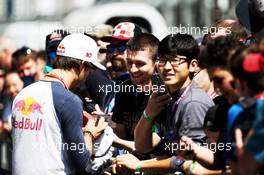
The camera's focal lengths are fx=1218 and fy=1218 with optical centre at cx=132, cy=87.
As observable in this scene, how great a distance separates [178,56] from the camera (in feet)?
31.1

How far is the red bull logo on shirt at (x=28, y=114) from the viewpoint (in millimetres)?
9828

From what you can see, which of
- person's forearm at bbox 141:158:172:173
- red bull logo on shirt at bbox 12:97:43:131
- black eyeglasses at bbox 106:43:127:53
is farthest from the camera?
black eyeglasses at bbox 106:43:127:53

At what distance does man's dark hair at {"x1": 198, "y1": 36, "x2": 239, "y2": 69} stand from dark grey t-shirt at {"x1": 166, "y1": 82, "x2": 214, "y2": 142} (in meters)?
0.70

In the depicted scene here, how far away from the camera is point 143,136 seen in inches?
388

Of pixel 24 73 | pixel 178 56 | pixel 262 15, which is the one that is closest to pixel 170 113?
pixel 178 56

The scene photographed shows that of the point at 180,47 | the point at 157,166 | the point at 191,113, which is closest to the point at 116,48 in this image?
the point at 180,47

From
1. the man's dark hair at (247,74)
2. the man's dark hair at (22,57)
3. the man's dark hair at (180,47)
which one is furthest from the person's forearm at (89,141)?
the man's dark hair at (22,57)

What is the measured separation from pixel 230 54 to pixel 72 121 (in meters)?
2.03

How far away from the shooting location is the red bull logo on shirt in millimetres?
9828

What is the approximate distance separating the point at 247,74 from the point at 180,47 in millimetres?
2234

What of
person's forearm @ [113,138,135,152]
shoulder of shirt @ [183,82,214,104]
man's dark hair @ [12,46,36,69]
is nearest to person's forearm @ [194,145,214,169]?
shoulder of shirt @ [183,82,214,104]

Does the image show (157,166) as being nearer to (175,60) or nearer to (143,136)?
(143,136)

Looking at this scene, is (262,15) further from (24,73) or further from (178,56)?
(24,73)

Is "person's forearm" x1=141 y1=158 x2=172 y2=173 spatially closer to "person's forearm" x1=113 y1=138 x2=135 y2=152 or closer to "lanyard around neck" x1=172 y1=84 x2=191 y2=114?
"lanyard around neck" x1=172 y1=84 x2=191 y2=114
